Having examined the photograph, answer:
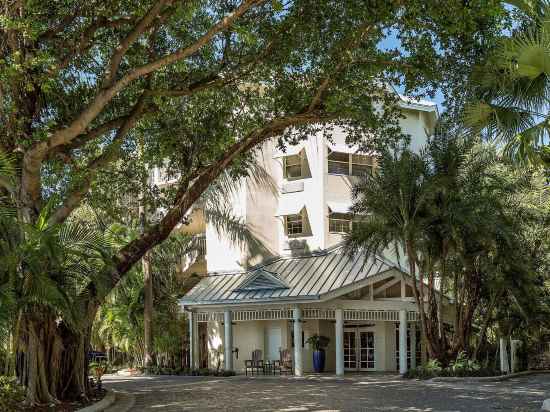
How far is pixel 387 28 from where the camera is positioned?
1677cm

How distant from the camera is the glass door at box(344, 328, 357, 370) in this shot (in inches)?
1278

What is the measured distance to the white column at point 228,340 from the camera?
3020cm

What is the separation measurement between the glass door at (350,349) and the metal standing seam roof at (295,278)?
12.7 feet

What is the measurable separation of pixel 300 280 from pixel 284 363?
340cm

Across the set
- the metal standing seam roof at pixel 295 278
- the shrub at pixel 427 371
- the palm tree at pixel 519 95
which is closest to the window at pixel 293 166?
the metal standing seam roof at pixel 295 278

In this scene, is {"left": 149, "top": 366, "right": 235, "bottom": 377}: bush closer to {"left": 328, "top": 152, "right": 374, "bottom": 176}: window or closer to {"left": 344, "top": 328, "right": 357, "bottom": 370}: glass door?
{"left": 344, "top": 328, "right": 357, "bottom": 370}: glass door

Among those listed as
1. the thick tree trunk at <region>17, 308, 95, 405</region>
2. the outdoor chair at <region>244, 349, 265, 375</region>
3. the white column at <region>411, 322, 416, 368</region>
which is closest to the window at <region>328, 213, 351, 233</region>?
the white column at <region>411, 322, 416, 368</region>

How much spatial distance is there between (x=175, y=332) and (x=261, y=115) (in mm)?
15364

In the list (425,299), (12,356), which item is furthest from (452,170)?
(12,356)

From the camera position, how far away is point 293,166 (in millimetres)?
33875

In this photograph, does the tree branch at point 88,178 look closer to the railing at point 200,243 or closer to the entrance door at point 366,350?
the entrance door at point 366,350

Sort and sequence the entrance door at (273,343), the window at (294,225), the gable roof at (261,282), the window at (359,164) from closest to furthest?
the gable roof at (261,282) < the entrance door at (273,343) < the window at (294,225) < the window at (359,164)

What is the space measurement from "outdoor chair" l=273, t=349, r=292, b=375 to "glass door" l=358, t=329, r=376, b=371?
3677 millimetres

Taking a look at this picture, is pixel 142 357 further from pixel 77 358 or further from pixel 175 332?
pixel 77 358
